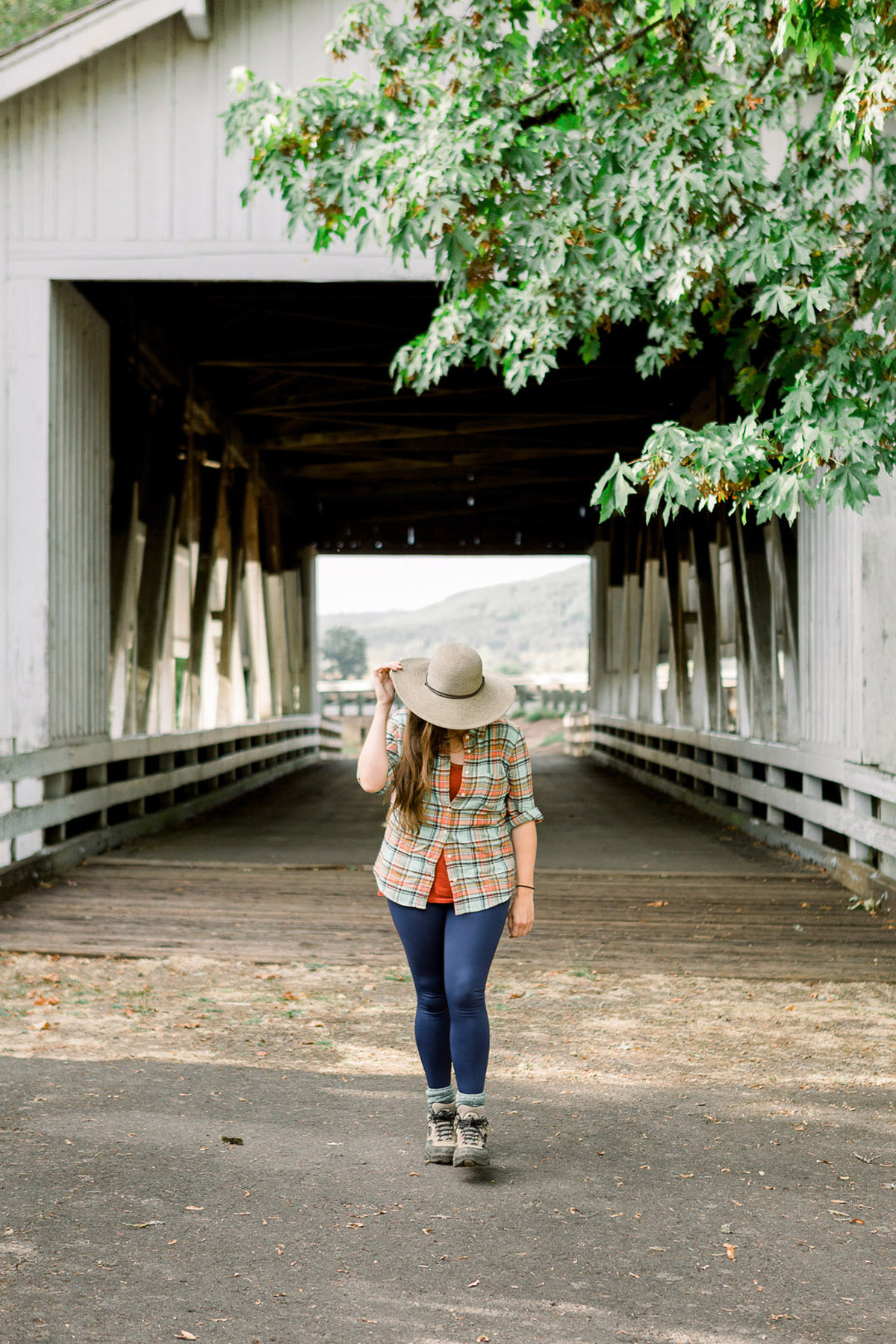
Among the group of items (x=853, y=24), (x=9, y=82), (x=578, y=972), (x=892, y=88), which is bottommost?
(x=578, y=972)

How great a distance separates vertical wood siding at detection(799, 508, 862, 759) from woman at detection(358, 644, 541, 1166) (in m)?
4.65

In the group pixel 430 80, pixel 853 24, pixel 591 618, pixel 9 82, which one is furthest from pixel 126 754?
pixel 591 618

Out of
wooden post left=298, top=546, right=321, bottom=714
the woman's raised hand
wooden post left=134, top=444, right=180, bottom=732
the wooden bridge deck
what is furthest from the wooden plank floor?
wooden post left=298, top=546, right=321, bottom=714

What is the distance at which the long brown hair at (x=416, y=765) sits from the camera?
3.60 m

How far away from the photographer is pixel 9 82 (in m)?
8.13

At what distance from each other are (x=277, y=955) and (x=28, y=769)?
2.20 m

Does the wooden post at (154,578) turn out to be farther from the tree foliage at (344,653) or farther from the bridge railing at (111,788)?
the tree foliage at (344,653)

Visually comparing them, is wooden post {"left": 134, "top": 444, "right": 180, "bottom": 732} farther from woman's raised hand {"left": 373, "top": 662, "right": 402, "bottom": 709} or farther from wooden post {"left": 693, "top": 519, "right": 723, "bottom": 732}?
woman's raised hand {"left": 373, "top": 662, "right": 402, "bottom": 709}

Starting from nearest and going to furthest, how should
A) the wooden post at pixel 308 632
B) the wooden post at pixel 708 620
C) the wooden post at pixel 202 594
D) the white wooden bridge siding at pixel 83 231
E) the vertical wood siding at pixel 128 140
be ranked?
1. the white wooden bridge siding at pixel 83 231
2. the vertical wood siding at pixel 128 140
3. the wooden post at pixel 708 620
4. the wooden post at pixel 202 594
5. the wooden post at pixel 308 632

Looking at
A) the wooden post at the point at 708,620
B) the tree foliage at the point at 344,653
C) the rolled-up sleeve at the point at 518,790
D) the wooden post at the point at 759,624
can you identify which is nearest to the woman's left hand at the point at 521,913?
the rolled-up sleeve at the point at 518,790

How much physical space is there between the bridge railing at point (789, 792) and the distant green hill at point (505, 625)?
9322cm

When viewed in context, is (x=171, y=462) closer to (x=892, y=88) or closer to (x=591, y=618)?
(x=892, y=88)

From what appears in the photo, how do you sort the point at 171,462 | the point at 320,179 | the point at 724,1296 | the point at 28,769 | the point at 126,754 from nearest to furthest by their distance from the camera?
the point at 724,1296 < the point at 320,179 < the point at 28,769 < the point at 126,754 < the point at 171,462

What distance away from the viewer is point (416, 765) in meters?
3.61
